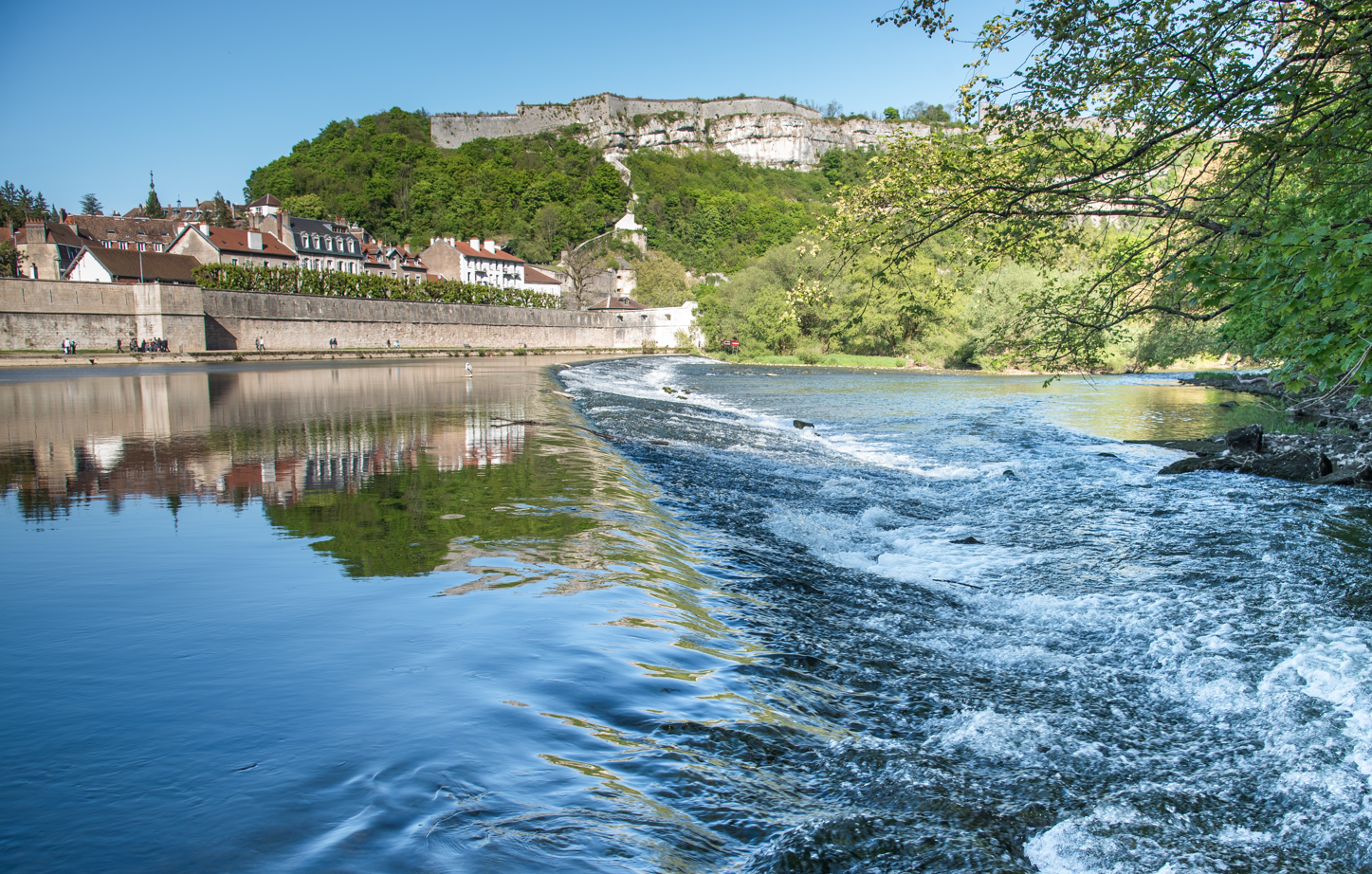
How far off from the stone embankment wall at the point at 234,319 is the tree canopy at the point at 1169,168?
48.7 metres

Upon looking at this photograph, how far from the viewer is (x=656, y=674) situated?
15.1 feet

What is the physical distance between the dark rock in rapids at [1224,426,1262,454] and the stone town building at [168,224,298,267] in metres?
77.0

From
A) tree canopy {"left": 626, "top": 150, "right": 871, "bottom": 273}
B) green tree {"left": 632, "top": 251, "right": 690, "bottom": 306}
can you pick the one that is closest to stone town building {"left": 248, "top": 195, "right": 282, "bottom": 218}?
green tree {"left": 632, "top": 251, "right": 690, "bottom": 306}

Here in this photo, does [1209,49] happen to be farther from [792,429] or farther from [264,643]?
[792,429]

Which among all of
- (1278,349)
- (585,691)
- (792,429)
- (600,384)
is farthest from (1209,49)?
(600,384)

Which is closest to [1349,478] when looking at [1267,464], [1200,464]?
[1267,464]

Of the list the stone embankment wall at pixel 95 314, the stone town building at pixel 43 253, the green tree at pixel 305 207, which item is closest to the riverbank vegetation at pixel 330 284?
the stone embankment wall at pixel 95 314

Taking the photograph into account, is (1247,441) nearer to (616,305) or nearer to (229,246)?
(229,246)

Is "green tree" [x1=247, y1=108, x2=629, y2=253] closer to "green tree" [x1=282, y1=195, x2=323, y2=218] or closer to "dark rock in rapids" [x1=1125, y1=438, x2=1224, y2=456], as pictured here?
"green tree" [x1=282, y1=195, x2=323, y2=218]

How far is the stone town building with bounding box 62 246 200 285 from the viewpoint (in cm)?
6512

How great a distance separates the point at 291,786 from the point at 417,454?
8915mm

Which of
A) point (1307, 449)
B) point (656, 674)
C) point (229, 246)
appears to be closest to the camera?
point (656, 674)

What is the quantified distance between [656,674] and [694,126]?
197 meters

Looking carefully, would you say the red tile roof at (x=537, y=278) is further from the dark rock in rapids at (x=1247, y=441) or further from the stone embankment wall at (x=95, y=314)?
the dark rock in rapids at (x=1247, y=441)
